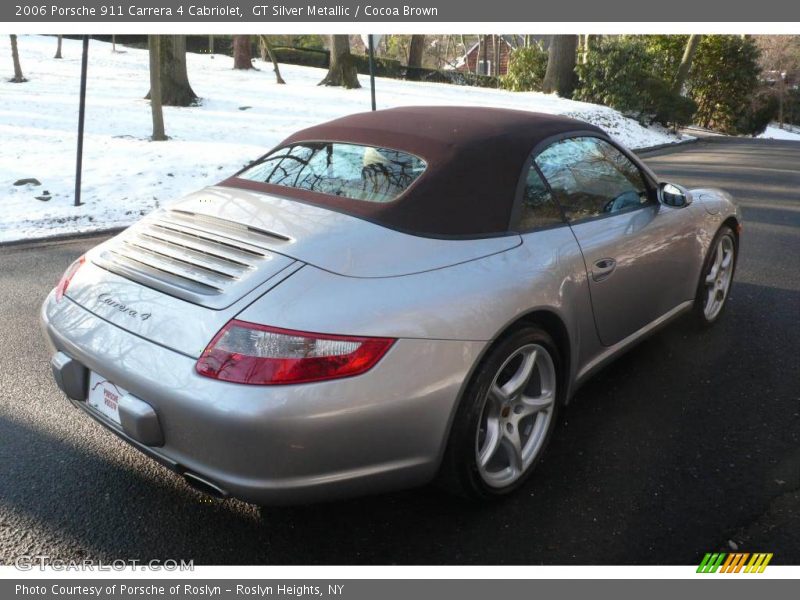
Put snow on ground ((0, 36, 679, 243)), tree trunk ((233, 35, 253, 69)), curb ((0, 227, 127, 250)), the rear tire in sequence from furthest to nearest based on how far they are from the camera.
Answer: tree trunk ((233, 35, 253, 69)), snow on ground ((0, 36, 679, 243)), curb ((0, 227, 127, 250)), the rear tire

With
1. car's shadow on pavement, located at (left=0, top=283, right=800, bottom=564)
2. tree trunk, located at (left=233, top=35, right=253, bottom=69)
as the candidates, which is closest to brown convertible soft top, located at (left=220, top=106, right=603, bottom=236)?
car's shadow on pavement, located at (left=0, top=283, right=800, bottom=564)

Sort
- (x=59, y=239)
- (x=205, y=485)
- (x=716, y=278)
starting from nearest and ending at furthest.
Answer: (x=205, y=485), (x=716, y=278), (x=59, y=239)

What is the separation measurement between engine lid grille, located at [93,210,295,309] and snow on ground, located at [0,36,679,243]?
4.76 metres

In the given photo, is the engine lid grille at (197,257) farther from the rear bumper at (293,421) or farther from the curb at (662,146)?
the curb at (662,146)

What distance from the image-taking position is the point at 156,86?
10711mm

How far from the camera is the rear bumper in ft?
7.04

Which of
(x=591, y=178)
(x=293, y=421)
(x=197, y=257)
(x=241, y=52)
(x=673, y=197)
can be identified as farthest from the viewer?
(x=241, y=52)

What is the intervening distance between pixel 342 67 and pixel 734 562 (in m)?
21.2

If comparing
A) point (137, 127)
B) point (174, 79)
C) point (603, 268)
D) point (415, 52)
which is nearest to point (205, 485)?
point (603, 268)

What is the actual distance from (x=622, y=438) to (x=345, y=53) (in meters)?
20.5

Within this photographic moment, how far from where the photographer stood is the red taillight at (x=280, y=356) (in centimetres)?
217

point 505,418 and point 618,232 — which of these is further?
point 618,232

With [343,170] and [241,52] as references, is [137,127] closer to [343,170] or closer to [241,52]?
[343,170]

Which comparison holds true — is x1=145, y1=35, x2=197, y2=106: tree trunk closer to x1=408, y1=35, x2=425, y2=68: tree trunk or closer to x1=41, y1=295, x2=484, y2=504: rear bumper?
x1=41, y1=295, x2=484, y2=504: rear bumper
